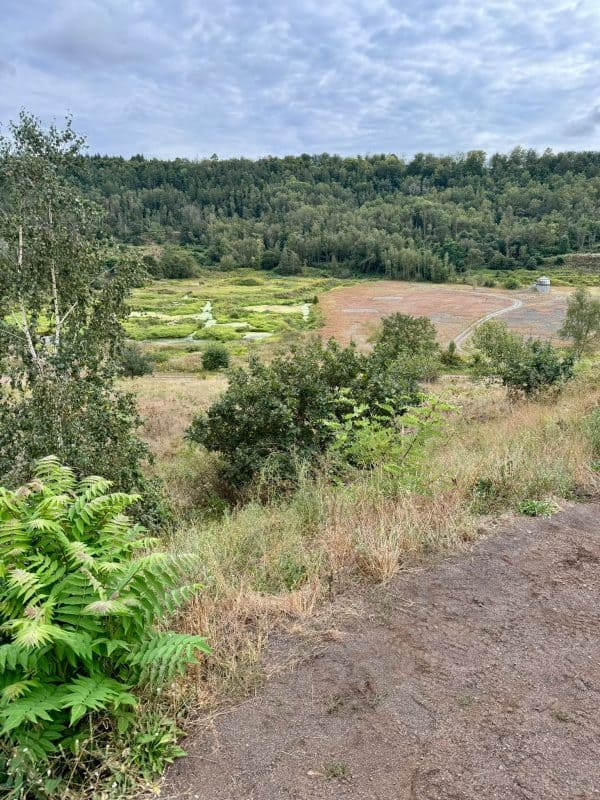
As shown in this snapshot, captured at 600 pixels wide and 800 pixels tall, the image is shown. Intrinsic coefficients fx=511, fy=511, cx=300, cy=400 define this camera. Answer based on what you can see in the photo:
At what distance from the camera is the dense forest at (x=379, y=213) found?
415 feet

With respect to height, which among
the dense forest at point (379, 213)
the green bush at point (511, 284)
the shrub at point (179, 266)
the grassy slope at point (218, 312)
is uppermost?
the dense forest at point (379, 213)

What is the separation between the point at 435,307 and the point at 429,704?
286 ft

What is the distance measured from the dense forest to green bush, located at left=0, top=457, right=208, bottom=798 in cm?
12175

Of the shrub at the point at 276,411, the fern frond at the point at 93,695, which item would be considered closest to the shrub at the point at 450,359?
the shrub at the point at 276,411

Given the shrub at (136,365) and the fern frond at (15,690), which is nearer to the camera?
the fern frond at (15,690)

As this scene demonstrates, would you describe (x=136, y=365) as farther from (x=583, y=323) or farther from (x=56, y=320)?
(x=583, y=323)

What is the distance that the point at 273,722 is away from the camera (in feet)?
8.98

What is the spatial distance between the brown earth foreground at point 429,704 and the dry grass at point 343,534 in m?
0.22

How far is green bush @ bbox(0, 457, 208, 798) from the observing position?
86.7 inches

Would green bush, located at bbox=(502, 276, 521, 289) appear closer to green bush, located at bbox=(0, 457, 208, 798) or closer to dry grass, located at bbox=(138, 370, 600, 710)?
dry grass, located at bbox=(138, 370, 600, 710)

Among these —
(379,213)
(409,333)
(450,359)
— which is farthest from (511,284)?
(409,333)

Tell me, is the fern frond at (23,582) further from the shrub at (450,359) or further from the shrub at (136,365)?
the shrub at (450,359)

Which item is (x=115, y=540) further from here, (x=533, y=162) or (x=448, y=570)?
(x=533, y=162)

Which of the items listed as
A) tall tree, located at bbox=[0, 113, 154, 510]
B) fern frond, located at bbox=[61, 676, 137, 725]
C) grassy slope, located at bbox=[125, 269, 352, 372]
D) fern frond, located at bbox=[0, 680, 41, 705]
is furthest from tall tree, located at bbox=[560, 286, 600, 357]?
fern frond, located at bbox=[0, 680, 41, 705]
